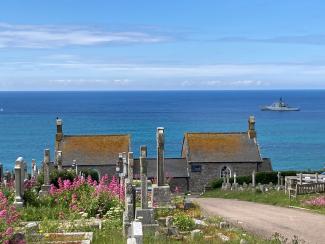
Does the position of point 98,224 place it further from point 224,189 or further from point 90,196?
point 224,189

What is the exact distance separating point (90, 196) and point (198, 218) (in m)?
3.84

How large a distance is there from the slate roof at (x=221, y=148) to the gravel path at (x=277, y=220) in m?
22.0

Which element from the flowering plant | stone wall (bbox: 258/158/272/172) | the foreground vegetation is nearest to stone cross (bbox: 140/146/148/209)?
the foreground vegetation

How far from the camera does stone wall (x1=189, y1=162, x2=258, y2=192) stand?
49500 millimetres

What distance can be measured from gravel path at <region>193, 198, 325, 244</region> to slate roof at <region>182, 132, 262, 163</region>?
867 inches

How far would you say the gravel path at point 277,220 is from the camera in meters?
19.6

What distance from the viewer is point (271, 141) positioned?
113 m

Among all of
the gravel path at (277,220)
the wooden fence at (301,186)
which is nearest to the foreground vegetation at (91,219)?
the gravel path at (277,220)

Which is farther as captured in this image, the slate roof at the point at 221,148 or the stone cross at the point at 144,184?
the slate roof at the point at 221,148

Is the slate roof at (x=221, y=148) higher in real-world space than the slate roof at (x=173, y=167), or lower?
higher

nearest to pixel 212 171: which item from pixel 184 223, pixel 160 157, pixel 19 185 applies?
pixel 160 157

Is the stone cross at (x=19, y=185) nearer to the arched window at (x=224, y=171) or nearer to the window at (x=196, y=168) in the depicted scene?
the window at (x=196, y=168)

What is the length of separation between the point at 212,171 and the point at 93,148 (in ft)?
33.2

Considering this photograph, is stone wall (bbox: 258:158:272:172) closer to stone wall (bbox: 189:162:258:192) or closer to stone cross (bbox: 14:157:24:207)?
stone wall (bbox: 189:162:258:192)
